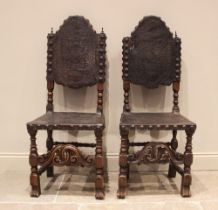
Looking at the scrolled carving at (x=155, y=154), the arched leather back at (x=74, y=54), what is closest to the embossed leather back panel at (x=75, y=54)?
the arched leather back at (x=74, y=54)

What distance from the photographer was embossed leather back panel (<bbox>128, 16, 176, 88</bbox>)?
2381mm

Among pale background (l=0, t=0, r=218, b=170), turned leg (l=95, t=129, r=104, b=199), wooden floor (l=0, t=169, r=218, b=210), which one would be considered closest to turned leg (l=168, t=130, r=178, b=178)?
wooden floor (l=0, t=169, r=218, b=210)

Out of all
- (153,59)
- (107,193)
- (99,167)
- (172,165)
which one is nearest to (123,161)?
(99,167)

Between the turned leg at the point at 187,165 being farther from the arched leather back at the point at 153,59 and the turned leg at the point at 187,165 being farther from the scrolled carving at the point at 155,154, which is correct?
the arched leather back at the point at 153,59

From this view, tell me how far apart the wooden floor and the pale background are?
0.19 metres

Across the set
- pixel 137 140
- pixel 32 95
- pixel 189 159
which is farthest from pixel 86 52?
pixel 189 159

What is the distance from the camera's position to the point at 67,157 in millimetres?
2107

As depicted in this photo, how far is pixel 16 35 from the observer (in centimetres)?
250

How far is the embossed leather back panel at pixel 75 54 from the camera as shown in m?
2.37

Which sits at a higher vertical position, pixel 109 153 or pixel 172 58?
pixel 172 58

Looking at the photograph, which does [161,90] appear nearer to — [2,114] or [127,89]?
[127,89]

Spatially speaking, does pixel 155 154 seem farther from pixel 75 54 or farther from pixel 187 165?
pixel 75 54

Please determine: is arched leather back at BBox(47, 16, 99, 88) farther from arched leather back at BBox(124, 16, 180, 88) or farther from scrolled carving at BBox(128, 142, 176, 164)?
scrolled carving at BBox(128, 142, 176, 164)

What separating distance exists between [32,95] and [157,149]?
991mm
